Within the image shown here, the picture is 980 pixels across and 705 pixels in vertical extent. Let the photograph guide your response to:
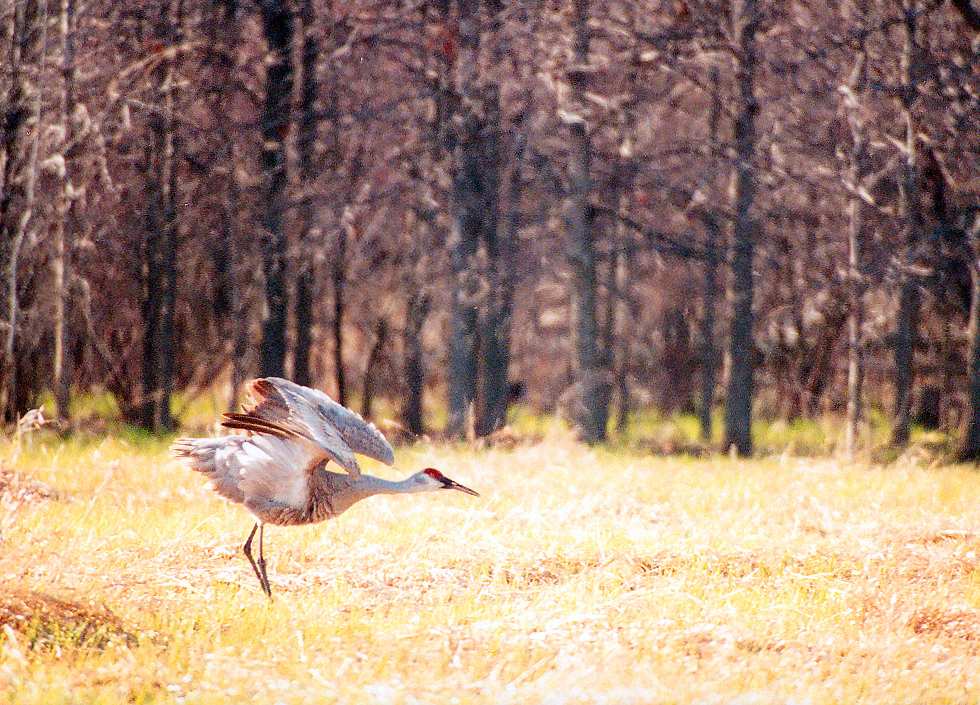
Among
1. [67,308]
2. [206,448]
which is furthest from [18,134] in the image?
[206,448]

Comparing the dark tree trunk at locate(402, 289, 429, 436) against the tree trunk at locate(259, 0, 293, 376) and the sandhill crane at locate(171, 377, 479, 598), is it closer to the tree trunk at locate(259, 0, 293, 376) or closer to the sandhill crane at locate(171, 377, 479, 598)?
the tree trunk at locate(259, 0, 293, 376)

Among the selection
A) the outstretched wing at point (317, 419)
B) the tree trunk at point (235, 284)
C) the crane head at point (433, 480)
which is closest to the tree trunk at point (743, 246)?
the tree trunk at point (235, 284)

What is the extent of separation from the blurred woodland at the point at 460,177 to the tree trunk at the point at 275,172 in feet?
0.15

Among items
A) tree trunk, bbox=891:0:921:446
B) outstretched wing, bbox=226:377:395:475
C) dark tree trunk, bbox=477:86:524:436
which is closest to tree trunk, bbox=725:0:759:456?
tree trunk, bbox=891:0:921:446

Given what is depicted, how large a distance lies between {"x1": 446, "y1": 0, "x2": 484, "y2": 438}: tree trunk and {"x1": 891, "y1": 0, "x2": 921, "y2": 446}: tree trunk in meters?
4.93

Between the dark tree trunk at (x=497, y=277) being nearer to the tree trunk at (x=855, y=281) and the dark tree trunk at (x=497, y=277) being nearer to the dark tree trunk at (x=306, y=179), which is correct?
the dark tree trunk at (x=306, y=179)

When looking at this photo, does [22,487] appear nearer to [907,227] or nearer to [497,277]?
[497,277]

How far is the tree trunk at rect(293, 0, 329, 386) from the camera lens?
51.7 ft

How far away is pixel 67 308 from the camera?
14039 millimetres

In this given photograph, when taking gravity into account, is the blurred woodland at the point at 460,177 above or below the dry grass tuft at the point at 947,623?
above

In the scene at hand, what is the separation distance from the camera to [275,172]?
15945 mm

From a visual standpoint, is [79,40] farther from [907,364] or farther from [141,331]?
[907,364]

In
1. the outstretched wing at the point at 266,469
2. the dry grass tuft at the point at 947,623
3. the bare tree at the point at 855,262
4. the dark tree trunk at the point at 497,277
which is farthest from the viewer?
the dark tree trunk at the point at 497,277

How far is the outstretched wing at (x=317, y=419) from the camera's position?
6.93 m
